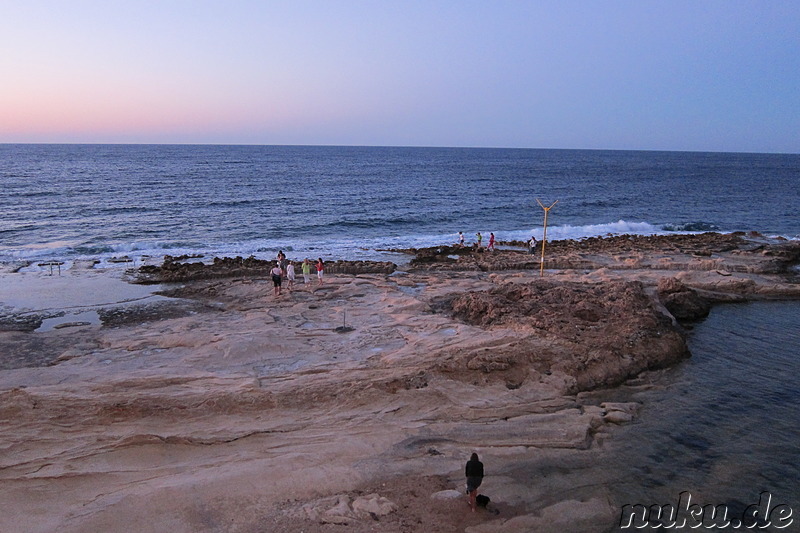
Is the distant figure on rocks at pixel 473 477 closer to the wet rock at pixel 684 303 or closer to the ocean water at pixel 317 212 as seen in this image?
the wet rock at pixel 684 303

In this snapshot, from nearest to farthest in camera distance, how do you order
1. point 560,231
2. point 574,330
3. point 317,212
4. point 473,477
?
point 473,477, point 574,330, point 560,231, point 317,212

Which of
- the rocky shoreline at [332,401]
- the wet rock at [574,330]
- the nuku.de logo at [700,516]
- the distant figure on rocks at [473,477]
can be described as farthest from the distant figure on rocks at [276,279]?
the nuku.de logo at [700,516]

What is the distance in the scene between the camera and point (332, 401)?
11.7 meters

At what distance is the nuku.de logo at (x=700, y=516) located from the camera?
8.41 metres

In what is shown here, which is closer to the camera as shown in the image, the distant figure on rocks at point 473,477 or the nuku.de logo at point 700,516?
the distant figure on rocks at point 473,477

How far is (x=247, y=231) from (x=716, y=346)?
3037cm

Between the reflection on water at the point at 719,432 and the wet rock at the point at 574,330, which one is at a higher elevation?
the wet rock at the point at 574,330

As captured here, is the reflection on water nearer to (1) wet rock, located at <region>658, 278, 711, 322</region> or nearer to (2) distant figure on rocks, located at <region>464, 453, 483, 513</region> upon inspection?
(1) wet rock, located at <region>658, 278, 711, 322</region>

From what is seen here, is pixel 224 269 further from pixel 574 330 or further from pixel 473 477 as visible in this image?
pixel 473 477

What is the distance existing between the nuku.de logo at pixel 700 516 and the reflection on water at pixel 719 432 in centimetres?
14

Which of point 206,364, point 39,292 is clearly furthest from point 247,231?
point 206,364

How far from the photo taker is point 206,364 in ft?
44.2

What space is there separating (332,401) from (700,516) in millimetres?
7159

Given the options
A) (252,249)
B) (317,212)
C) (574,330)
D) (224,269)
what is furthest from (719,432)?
(317,212)
